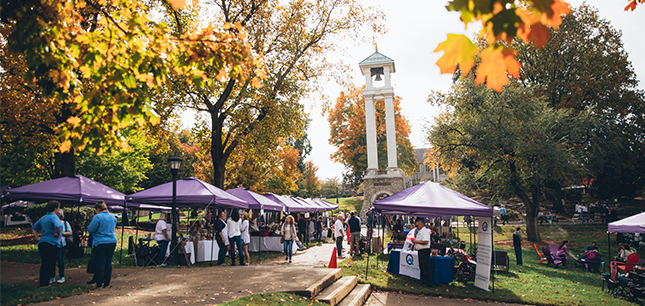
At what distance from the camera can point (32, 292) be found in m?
6.45

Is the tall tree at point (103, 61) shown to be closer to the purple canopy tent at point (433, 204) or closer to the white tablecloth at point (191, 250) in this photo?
the purple canopy tent at point (433, 204)

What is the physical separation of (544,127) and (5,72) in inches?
973

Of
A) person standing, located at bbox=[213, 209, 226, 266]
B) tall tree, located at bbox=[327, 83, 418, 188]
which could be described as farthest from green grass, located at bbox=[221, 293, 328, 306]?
tall tree, located at bbox=[327, 83, 418, 188]

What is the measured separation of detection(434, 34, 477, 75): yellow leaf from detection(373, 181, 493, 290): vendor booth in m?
7.81

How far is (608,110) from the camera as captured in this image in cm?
2988

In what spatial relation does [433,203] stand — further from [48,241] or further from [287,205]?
[287,205]

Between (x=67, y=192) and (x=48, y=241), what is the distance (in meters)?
4.43

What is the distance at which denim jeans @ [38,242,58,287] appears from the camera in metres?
6.84

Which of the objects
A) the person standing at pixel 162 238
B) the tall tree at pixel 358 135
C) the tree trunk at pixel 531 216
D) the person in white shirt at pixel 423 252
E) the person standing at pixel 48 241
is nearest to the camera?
the person standing at pixel 48 241

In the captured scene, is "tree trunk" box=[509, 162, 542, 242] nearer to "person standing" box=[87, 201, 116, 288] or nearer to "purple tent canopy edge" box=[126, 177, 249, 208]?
"purple tent canopy edge" box=[126, 177, 249, 208]

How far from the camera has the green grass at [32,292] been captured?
231 inches

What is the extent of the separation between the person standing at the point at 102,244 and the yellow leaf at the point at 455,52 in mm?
7013

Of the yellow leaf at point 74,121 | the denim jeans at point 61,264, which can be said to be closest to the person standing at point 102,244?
the denim jeans at point 61,264

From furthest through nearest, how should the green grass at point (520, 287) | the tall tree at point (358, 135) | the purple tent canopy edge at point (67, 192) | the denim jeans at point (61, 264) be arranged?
1. the tall tree at point (358, 135)
2. the purple tent canopy edge at point (67, 192)
3. the green grass at point (520, 287)
4. the denim jeans at point (61, 264)
